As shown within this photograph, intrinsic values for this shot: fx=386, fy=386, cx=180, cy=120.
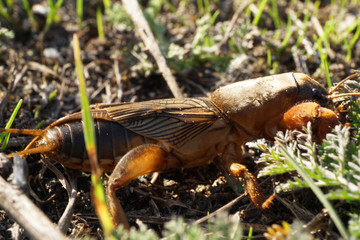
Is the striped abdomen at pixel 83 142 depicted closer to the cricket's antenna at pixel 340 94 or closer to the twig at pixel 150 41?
the twig at pixel 150 41

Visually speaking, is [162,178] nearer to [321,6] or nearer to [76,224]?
[76,224]

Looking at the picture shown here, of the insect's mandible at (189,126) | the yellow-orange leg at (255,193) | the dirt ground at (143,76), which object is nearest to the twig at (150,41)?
the dirt ground at (143,76)

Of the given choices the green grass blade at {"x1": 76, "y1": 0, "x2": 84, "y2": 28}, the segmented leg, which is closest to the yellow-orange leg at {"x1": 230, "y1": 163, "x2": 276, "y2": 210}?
the segmented leg

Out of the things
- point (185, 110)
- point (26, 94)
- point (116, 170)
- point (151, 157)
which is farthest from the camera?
point (26, 94)

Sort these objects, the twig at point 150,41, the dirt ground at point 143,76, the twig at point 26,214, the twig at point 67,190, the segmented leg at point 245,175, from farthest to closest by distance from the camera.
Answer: the twig at point 150,41 → the dirt ground at point 143,76 → the segmented leg at point 245,175 → the twig at point 67,190 → the twig at point 26,214

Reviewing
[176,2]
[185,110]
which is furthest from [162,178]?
[176,2]

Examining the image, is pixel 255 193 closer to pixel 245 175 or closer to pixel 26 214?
pixel 245 175

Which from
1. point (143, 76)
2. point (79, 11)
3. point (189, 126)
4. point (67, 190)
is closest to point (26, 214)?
point (67, 190)
